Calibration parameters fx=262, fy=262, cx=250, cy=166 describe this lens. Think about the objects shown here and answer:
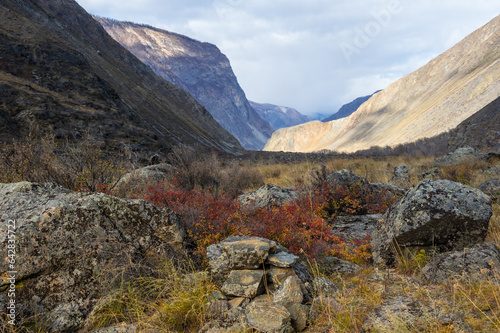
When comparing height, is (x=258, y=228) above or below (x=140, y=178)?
below

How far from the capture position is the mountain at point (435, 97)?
47.2 metres

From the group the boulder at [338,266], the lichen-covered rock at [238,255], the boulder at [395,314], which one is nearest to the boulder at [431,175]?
the boulder at [338,266]

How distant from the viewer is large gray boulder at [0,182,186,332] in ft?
9.12

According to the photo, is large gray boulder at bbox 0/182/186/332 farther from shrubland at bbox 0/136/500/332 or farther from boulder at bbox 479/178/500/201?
boulder at bbox 479/178/500/201

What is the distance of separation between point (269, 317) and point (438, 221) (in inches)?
104

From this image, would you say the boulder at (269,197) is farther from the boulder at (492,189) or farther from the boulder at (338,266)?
the boulder at (492,189)

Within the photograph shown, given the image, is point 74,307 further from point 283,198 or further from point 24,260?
point 283,198

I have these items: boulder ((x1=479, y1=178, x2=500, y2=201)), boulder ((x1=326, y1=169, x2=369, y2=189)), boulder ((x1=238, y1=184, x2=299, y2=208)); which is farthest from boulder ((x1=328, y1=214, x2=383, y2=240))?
boulder ((x1=479, y1=178, x2=500, y2=201))

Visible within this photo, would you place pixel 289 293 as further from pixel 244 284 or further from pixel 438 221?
pixel 438 221

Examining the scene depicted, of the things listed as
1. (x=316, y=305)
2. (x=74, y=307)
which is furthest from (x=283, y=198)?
(x=74, y=307)

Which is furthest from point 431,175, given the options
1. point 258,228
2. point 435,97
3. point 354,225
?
point 435,97

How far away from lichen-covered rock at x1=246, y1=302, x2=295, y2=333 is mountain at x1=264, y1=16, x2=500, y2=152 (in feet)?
173

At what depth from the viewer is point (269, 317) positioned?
8.05 feet

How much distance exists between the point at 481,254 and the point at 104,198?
4.75 metres
